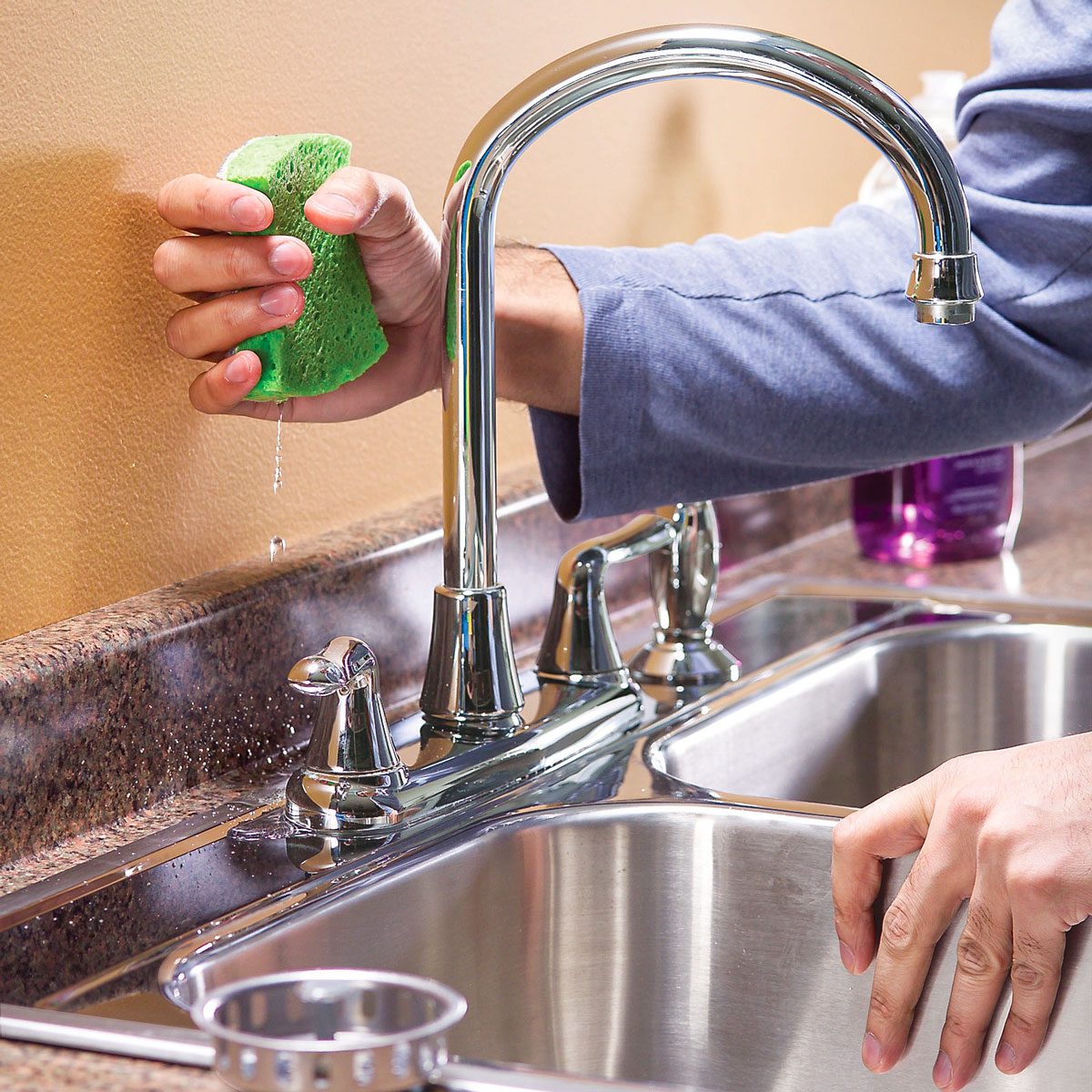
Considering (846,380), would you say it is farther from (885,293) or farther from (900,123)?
(900,123)

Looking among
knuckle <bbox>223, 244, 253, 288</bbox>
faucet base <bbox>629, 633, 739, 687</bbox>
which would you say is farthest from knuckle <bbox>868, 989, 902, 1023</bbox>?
knuckle <bbox>223, 244, 253, 288</bbox>

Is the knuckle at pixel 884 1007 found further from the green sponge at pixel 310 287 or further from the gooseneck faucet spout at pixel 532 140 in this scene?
the green sponge at pixel 310 287

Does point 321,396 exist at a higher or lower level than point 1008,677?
higher

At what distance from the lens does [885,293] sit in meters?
0.99

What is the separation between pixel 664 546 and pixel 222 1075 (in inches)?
22.0

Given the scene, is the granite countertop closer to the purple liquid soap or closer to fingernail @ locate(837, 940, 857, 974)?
the purple liquid soap

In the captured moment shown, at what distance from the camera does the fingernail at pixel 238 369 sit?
722mm

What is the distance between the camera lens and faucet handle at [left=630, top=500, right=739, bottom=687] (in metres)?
0.97

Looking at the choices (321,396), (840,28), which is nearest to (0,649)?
(321,396)

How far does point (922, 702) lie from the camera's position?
1.08 metres

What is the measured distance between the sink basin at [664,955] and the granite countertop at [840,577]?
14cm

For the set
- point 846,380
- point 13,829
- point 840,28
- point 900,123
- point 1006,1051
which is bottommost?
point 1006,1051

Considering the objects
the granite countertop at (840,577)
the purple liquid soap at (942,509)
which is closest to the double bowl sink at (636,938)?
the granite countertop at (840,577)

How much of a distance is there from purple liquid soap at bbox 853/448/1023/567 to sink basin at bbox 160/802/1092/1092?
606 mm
